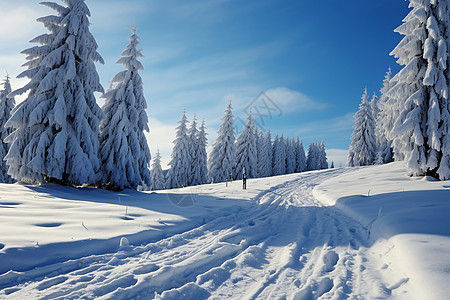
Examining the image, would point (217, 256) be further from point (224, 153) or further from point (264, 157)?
point (264, 157)

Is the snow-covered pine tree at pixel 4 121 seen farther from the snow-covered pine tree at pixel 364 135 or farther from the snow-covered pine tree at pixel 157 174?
the snow-covered pine tree at pixel 364 135

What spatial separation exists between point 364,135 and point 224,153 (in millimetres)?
27424

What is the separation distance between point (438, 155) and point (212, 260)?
687 inches

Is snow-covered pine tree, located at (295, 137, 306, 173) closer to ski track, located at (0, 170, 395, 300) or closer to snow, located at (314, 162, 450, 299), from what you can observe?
snow, located at (314, 162, 450, 299)

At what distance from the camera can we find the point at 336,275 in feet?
13.3

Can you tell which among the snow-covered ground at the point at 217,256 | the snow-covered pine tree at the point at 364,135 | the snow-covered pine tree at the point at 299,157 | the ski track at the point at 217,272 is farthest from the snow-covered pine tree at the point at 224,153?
the snow-covered pine tree at the point at 299,157

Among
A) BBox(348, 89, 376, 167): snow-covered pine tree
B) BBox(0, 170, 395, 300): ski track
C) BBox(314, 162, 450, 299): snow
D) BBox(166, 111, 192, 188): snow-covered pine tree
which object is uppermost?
BBox(348, 89, 376, 167): snow-covered pine tree

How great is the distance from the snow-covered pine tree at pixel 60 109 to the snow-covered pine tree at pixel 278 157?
Result: 5594 centimetres

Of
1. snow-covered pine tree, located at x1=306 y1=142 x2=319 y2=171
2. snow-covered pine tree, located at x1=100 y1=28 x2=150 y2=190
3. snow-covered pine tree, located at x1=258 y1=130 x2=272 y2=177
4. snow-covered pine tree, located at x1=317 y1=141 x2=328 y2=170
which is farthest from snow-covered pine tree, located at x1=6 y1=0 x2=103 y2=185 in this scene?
snow-covered pine tree, located at x1=317 y1=141 x2=328 y2=170

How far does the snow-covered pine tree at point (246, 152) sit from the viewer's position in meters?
40.9

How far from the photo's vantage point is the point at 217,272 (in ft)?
13.0

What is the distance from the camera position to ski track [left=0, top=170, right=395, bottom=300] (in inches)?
129

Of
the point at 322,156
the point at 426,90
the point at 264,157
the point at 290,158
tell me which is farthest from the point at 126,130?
the point at 322,156

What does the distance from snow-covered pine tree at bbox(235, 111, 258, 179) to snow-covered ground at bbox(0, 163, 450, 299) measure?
1295 inches
